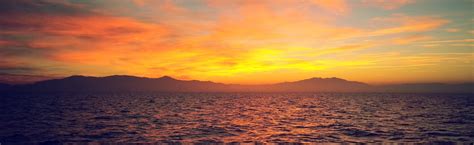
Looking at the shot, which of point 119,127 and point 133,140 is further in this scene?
point 119,127

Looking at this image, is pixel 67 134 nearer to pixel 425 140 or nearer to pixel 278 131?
pixel 278 131

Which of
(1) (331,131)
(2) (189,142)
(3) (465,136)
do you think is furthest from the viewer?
(1) (331,131)

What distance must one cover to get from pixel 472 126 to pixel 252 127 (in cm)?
2744

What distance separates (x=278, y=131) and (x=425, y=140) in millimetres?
13745

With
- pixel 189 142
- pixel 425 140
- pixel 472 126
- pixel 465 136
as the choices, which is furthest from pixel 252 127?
pixel 472 126

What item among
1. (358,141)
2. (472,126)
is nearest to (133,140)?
(358,141)

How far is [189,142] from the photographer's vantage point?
26.8 meters

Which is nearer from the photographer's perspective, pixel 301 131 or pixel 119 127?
pixel 301 131

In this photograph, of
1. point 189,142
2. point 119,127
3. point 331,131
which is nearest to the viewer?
point 189,142

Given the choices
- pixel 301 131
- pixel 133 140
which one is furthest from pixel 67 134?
pixel 301 131

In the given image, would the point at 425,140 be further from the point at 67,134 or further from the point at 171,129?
the point at 67,134

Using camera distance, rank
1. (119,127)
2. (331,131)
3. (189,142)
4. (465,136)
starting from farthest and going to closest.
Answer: (119,127) → (331,131) → (465,136) → (189,142)

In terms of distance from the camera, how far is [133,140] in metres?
27.9

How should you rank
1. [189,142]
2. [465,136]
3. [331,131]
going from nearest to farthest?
1. [189,142]
2. [465,136]
3. [331,131]
